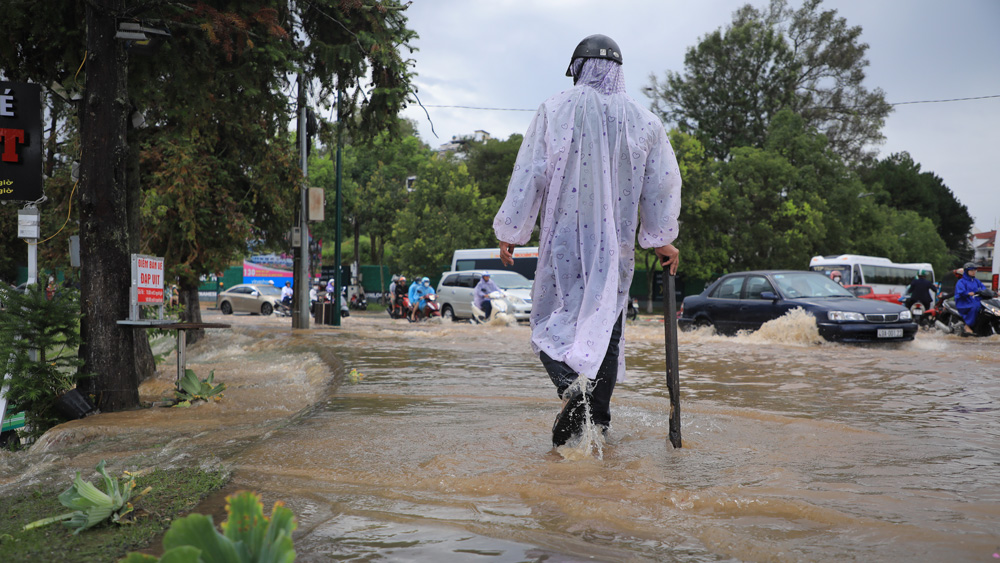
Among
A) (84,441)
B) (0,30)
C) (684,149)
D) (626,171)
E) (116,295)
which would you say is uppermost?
(684,149)

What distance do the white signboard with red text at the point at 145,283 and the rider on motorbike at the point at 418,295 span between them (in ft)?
60.2

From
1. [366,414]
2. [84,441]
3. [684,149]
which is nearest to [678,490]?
[366,414]

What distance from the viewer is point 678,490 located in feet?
10.4

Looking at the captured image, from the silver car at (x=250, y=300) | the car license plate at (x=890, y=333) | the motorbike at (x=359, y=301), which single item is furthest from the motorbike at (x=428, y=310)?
the car license plate at (x=890, y=333)

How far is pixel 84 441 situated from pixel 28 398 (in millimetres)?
1078

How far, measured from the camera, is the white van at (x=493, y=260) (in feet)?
100

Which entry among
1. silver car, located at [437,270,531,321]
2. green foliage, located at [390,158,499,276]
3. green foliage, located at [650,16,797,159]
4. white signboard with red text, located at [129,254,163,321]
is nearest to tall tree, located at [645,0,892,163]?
green foliage, located at [650,16,797,159]

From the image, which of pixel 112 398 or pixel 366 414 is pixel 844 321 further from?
pixel 112 398

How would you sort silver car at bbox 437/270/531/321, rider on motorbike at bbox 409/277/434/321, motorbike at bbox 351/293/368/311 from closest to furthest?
silver car at bbox 437/270/531/321 → rider on motorbike at bbox 409/277/434/321 → motorbike at bbox 351/293/368/311

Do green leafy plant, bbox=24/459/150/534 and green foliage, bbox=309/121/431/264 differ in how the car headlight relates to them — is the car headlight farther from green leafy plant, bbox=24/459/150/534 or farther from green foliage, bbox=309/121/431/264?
green foliage, bbox=309/121/431/264

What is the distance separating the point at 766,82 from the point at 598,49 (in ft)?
137

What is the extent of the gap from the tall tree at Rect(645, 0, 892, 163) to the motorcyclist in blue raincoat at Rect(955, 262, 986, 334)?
95.3 feet

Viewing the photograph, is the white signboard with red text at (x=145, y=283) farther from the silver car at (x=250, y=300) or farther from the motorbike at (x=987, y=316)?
the silver car at (x=250, y=300)

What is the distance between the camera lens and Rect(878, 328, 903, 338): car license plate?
39.6ft
